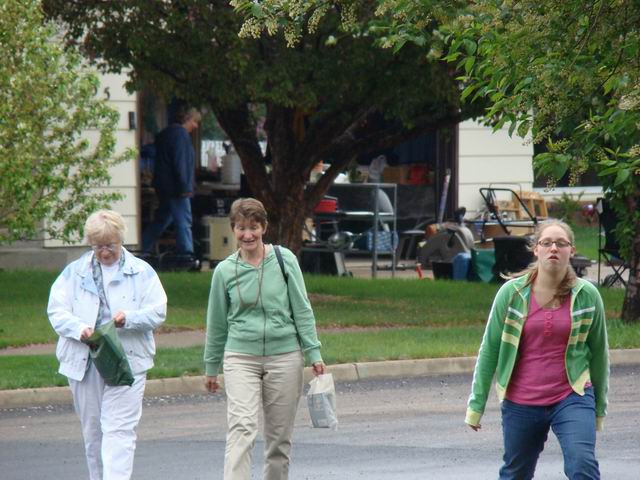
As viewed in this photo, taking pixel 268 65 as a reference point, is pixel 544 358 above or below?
below

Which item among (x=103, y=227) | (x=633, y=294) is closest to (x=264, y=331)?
(x=103, y=227)

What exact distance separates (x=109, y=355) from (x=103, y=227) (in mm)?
715

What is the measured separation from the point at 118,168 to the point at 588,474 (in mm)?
17023

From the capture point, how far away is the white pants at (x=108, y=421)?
702cm

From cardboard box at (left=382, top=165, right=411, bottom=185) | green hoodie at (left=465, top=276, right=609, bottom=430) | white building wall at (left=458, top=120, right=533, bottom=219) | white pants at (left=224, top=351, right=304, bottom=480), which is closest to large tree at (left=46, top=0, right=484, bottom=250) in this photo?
white pants at (left=224, top=351, right=304, bottom=480)

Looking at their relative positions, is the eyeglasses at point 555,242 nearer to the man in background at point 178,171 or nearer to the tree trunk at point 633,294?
the tree trunk at point 633,294

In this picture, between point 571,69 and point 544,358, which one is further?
point 571,69

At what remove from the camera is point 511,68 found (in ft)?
24.3

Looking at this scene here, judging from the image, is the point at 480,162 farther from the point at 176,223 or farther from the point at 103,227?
the point at 103,227

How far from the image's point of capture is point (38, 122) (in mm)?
13297

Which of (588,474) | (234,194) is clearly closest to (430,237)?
(234,194)

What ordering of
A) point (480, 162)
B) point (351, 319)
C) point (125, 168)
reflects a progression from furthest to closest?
point (480, 162) → point (125, 168) → point (351, 319)

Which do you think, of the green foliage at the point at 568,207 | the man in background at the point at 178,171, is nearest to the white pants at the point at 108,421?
the man in background at the point at 178,171

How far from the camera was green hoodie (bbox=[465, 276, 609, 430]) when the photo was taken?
6.12 m
